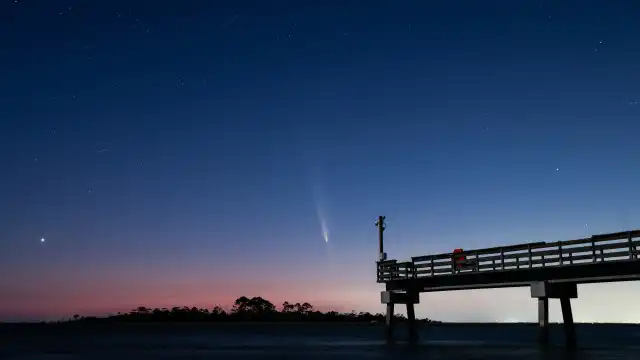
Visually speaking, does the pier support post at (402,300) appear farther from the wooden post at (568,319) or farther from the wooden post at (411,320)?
the wooden post at (568,319)

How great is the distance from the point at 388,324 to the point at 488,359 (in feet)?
59.9

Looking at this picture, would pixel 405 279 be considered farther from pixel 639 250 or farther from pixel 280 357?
pixel 639 250

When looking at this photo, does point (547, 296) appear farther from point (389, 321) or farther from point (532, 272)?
point (389, 321)

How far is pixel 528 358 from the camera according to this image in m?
27.1

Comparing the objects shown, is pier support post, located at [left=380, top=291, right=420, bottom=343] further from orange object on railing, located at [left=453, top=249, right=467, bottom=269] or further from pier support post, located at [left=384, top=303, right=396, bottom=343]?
orange object on railing, located at [left=453, top=249, right=467, bottom=269]

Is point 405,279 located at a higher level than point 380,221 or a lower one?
lower

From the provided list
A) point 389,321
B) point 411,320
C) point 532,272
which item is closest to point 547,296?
point 532,272

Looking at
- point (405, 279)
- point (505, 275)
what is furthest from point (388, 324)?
point (505, 275)

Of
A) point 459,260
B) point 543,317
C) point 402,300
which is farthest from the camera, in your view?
point 402,300

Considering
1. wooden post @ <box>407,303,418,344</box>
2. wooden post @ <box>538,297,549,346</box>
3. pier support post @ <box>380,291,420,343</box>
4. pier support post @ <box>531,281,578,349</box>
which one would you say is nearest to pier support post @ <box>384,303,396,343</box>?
pier support post @ <box>380,291,420,343</box>

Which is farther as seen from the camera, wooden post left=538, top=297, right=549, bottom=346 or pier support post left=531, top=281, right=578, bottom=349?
wooden post left=538, top=297, right=549, bottom=346

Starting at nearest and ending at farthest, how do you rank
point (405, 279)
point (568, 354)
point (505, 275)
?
point (568, 354)
point (505, 275)
point (405, 279)

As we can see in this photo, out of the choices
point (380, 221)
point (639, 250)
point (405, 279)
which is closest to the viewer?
point (639, 250)

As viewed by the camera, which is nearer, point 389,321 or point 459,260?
point 459,260
